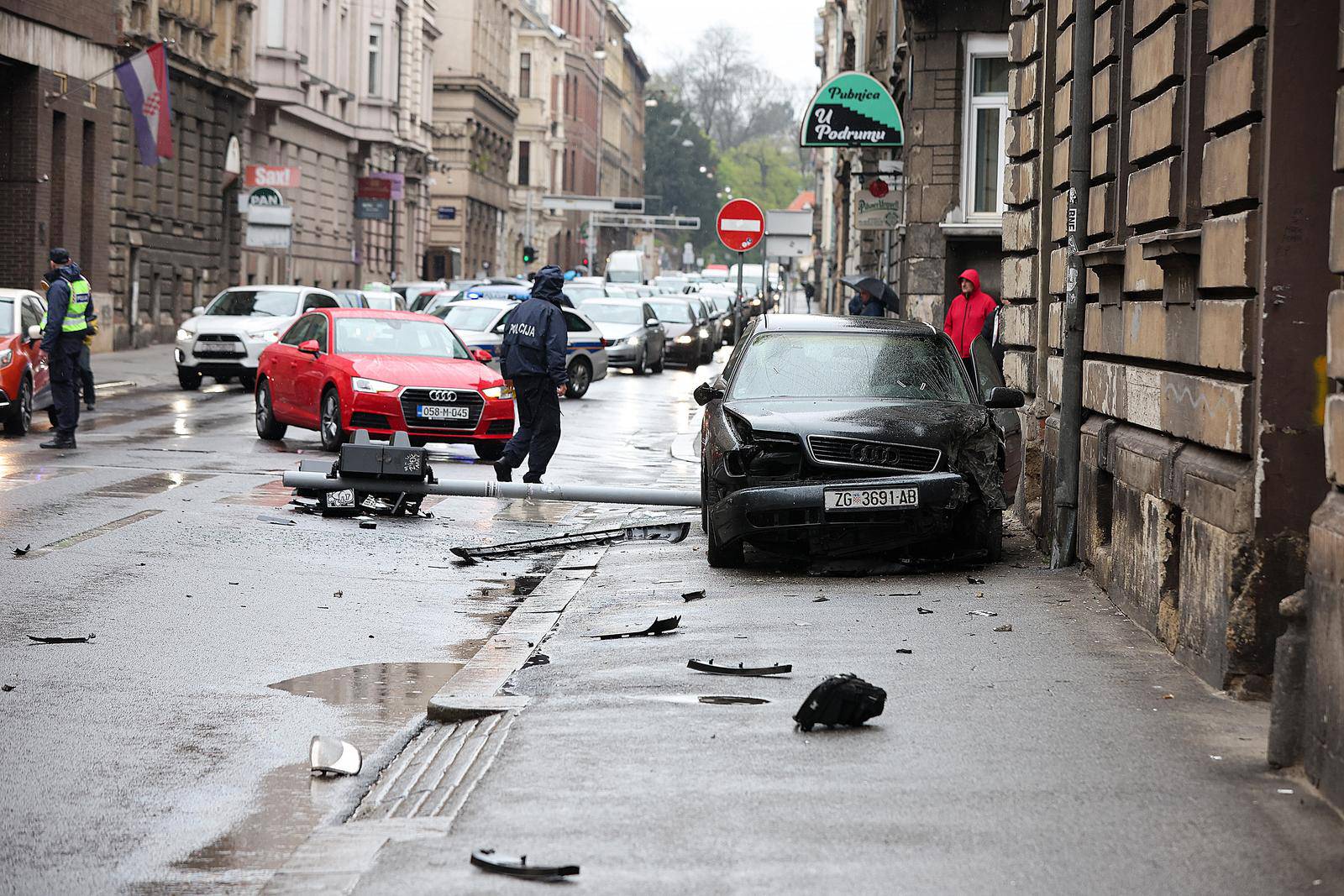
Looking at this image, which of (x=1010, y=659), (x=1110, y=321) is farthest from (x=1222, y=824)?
(x=1110, y=321)

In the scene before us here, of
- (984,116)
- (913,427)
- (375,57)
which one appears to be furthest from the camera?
(375,57)

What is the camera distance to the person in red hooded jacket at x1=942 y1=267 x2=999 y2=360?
17.2 metres

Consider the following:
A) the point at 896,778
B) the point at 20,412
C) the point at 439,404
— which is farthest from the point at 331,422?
the point at 896,778

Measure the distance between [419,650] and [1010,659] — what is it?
2777 mm

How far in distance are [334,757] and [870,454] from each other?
500 centimetres

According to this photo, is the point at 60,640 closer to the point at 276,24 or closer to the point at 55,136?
the point at 55,136

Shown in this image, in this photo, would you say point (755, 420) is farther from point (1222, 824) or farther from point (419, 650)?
point (1222, 824)

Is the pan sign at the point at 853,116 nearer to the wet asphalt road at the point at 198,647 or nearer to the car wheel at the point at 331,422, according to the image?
the wet asphalt road at the point at 198,647

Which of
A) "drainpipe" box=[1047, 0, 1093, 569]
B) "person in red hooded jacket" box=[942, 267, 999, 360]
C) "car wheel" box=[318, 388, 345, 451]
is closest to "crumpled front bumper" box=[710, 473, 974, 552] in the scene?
"drainpipe" box=[1047, 0, 1093, 569]

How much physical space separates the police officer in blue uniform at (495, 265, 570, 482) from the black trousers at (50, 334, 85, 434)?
505cm

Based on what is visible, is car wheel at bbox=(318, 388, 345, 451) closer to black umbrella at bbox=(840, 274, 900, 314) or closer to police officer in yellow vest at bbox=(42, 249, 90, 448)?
police officer in yellow vest at bbox=(42, 249, 90, 448)

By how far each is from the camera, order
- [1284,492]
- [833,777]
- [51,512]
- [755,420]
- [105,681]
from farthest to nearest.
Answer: [51,512], [755,420], [105,681], [1284,492], [833,777]

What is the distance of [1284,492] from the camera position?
7.09 meters

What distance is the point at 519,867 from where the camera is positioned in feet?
16.1
